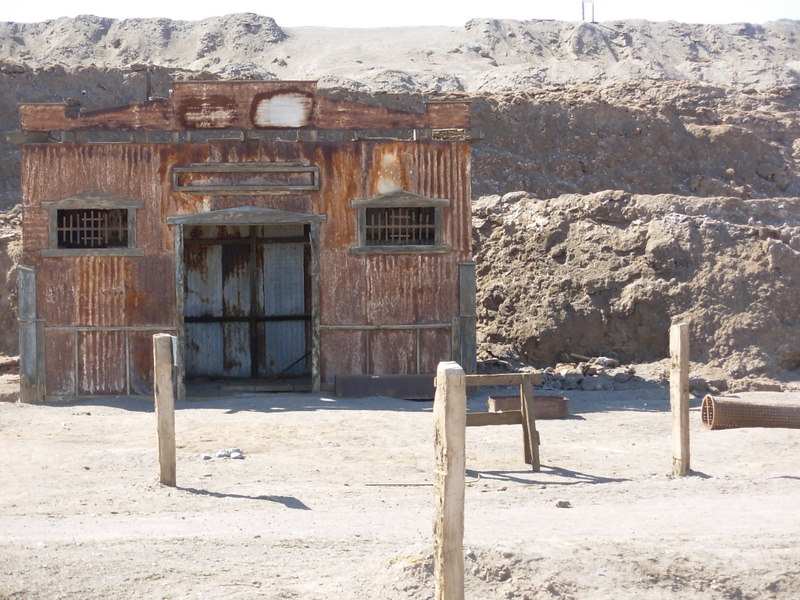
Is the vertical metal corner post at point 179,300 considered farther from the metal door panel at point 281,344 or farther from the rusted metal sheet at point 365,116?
the metal door panel at point 281,344

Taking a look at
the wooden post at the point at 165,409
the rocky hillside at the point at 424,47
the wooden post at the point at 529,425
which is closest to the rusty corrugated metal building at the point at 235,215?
the wooden post at the point at 529,425

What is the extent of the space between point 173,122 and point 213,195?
1.18 meters

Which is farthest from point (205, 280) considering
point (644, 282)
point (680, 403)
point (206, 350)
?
point (680, 403)

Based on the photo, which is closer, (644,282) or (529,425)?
(529,425)

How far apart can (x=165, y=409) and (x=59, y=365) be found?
22.0 feet

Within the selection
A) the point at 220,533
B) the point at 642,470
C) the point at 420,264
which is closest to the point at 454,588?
the point at 220,533

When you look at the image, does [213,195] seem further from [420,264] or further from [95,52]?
[95,52]

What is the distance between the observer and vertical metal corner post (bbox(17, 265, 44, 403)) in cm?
1572

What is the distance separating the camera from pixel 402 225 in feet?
53.5

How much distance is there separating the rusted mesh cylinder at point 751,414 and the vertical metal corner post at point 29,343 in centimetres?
928

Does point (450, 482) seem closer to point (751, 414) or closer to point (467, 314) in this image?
point (751, 414)

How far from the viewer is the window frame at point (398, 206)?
52.3 feet

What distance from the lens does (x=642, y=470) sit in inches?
415

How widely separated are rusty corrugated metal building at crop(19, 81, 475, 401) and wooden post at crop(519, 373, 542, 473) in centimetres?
545
